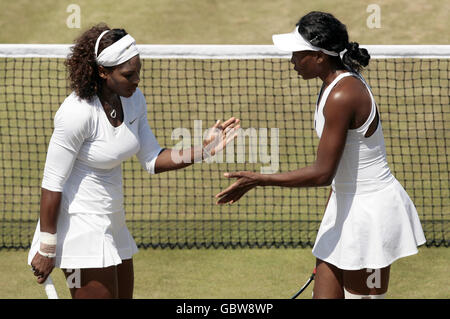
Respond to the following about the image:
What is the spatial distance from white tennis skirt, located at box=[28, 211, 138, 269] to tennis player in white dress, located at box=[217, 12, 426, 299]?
79cm

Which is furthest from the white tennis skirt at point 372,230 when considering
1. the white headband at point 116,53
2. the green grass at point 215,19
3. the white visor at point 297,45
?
the green grass at point 215,19

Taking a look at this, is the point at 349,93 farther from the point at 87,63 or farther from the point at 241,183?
the point at 87,63

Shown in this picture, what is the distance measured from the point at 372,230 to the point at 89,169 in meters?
1.87

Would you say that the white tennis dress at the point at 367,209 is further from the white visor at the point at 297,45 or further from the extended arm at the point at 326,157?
the white visor at the point at 297,45

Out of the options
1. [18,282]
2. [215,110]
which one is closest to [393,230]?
[18,282]

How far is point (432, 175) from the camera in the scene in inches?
424

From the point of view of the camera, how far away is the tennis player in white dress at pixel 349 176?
496cm

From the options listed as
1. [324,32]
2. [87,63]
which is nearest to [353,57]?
[324,32]

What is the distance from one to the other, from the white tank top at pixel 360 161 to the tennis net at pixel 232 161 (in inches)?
146

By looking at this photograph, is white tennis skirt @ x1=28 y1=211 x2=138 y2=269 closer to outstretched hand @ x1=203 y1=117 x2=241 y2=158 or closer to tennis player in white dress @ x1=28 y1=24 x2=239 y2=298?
tennis player in white dress @ x1=28 y1=24 x2=239 y2=298

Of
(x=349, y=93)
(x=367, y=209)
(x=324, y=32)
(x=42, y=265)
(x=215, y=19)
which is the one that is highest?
(x=215, y=19)

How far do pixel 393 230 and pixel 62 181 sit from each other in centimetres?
214

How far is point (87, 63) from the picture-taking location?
511 cm
